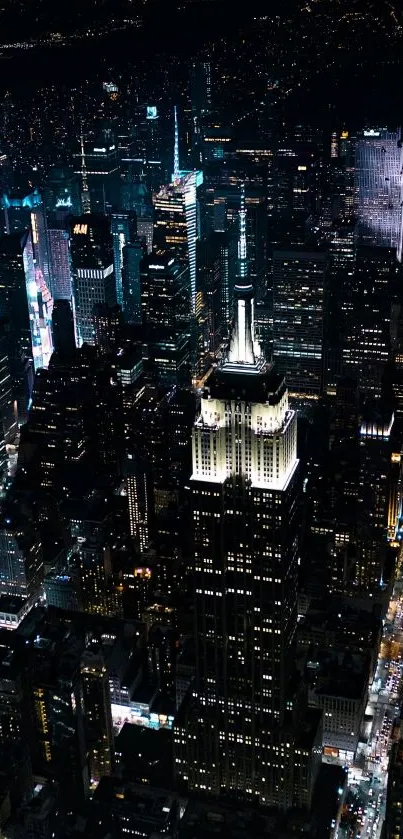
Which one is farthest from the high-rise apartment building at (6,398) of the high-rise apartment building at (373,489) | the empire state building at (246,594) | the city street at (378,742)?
the empire state building at (246,594)

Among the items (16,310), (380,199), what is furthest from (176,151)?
(16,310)

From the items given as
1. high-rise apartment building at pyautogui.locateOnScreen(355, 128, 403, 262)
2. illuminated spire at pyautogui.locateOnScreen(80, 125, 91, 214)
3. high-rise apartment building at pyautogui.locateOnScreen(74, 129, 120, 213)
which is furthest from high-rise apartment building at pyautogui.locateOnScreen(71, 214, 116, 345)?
high-rise apartment building at pyautogui.locateOnScreen(355, 128, 403, 262)

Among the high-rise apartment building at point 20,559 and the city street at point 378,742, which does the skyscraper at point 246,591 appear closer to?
the city street at point 378,742

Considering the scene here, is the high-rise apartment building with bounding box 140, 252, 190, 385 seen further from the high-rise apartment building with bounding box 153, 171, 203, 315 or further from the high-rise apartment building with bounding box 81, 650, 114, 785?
the high-rise apartment building with bounding box 81, 650, 114, 785

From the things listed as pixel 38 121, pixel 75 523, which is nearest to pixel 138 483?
pixel 75 523

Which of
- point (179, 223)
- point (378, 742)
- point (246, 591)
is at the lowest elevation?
point (378, 742)

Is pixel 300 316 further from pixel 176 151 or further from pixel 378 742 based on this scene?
pixel 378 742

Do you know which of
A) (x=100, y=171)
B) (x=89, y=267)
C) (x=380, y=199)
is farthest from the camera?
(x=89, y=267)
